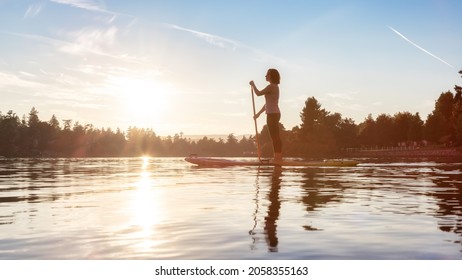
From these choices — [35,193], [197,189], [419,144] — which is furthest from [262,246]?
[419,144]

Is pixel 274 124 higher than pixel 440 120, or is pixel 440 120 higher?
pixel 440 120

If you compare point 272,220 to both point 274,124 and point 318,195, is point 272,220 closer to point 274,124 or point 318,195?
point 318,195

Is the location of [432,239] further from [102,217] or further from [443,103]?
[443,103]

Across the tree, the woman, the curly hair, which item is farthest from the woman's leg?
the tree

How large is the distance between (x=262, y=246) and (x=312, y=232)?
105 cm

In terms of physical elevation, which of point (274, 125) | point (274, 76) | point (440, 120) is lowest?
point (274, 125)

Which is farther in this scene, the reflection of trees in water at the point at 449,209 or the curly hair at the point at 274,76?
the curly hair at the point at 274,76

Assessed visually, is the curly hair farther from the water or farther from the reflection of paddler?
the water

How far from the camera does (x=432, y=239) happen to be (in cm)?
587

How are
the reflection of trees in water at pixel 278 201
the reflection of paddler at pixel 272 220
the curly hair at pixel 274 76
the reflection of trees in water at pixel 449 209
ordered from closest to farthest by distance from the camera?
the reflection of paddler at pixel 272 220
the reflection of trees in water at pixel 278 201
the reflection of trees in water at pixel 449 209
the curly hair at pixel 274 76

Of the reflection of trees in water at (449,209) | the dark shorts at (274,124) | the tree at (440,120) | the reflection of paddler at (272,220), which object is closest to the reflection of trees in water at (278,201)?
the reflection of paddler at (272,220)

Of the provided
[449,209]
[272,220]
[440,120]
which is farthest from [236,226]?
[440,120]

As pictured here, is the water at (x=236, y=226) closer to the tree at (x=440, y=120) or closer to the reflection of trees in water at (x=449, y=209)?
the reflection of trees in water at (x=449, y=209)

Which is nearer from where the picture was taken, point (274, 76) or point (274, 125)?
point (274, 125)
